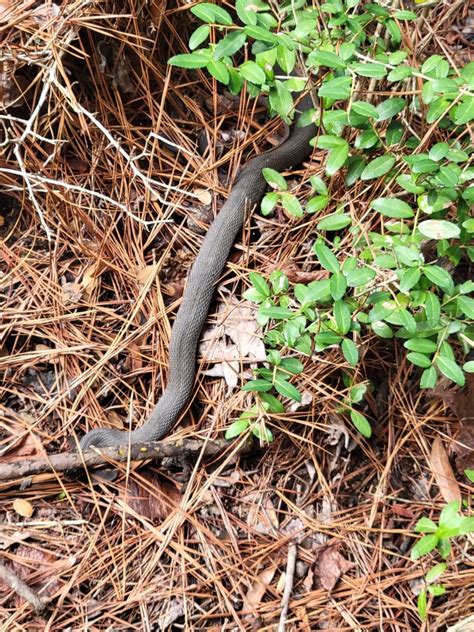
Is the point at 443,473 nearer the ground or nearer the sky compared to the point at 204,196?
nearer the ground

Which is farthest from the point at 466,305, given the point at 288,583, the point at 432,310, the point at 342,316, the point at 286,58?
the point at 288,583

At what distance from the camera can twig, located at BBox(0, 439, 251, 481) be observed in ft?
7.24

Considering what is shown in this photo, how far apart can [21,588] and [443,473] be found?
164 centimetres

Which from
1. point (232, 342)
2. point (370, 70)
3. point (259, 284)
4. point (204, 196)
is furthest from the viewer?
point (204, 196)

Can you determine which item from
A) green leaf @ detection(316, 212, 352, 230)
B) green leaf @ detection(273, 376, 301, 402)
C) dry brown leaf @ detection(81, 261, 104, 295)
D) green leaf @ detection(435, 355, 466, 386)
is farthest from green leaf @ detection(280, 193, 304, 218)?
dry brown leaf @ detection(81, 261, 104, 295)

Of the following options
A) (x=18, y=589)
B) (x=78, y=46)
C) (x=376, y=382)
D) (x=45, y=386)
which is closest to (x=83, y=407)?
(x=45, y=386)

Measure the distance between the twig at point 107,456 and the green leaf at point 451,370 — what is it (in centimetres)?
87

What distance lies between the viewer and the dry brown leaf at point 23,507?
7.29ft

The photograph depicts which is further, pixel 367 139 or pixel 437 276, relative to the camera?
pixel 367 139

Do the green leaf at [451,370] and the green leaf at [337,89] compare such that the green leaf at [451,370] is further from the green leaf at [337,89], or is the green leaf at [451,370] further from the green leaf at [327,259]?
the green leaf at [337,89]

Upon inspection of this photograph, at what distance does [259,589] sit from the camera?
2090mm

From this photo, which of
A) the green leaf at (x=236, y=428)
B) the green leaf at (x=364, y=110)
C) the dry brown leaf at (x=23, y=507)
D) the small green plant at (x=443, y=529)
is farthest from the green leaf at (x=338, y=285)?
the dry brown leaf at (x=23, y=507)

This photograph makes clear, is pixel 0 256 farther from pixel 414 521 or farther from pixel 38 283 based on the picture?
pixel 414 521

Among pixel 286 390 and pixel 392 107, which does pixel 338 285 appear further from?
pixel 392 107
